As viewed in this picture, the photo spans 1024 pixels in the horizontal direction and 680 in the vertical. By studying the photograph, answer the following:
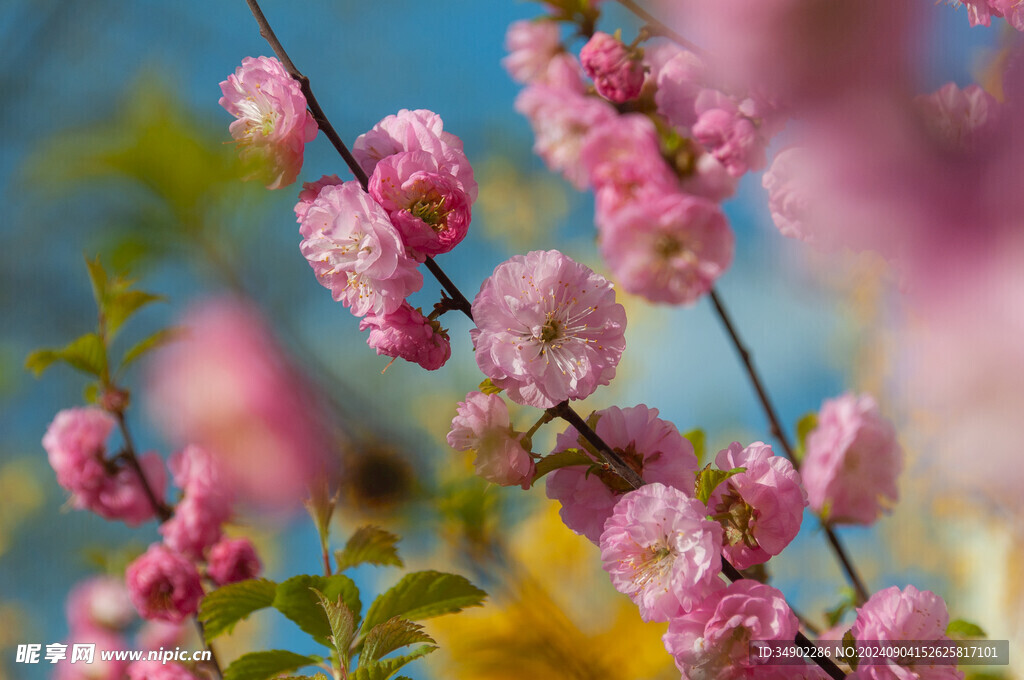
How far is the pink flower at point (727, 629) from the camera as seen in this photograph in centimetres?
28

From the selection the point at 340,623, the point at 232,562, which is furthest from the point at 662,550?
the point at 232,562

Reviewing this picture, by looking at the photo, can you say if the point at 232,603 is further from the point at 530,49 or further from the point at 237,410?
the point at 530,49

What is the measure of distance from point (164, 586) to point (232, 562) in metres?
0.05

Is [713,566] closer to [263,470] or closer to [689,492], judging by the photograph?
[689,492]

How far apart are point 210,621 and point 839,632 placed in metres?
0.37

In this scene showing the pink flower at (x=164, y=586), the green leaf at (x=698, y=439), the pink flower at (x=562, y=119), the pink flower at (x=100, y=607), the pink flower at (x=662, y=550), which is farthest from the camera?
the pink flower at (x=100, y=607)

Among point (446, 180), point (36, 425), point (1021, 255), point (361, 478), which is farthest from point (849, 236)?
point (36, 425)

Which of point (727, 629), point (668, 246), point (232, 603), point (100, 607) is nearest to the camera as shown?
point (727, 629)

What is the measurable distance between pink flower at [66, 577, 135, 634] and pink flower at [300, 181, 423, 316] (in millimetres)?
610

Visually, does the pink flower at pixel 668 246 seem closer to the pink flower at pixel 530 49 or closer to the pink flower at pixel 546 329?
the pink flower at pixel 530 49

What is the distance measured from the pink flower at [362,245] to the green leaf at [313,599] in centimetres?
14

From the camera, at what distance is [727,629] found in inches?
11.1

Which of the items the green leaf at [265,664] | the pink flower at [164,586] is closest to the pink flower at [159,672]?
the pink flower at [164,586]

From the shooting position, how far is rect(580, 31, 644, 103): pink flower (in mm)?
519
